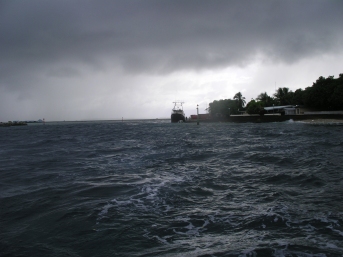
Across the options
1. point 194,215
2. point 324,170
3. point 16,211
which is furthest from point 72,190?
point 324,170

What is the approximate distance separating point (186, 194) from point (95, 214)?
8.77ft

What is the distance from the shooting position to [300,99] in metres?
86.1

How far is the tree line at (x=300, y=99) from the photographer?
67.1 metres

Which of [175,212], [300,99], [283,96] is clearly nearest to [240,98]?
[283,96]

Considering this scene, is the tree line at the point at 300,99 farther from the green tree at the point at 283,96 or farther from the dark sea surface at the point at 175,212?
the dark sea surface at the point at 175,212

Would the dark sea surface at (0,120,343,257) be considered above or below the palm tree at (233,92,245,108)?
below

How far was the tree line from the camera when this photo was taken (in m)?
67.1

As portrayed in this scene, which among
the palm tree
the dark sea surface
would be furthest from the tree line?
the dark sea surface

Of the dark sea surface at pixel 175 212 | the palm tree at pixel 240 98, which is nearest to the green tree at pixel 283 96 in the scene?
the palm tree at pixel 240 98

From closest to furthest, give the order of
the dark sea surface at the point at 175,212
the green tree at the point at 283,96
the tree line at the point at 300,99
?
the dark sea surface at the point at 175,212 → the tree line at the point at 300,99 → the green tree at the point at 283,96

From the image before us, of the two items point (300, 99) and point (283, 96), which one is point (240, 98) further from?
point (300, 99)

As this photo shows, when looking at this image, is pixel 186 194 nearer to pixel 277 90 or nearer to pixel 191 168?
pixel 191 168

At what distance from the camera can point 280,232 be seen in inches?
194

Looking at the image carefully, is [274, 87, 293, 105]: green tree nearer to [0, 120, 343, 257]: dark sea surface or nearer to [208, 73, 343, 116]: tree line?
[208, 73, 343, 116]: tree line
